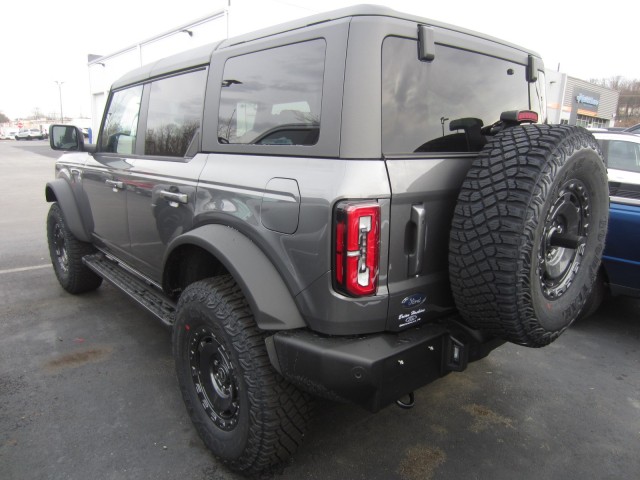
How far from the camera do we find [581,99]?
3897cm

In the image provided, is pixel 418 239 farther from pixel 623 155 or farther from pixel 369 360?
pixel 623 155

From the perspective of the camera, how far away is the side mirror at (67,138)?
3.88m

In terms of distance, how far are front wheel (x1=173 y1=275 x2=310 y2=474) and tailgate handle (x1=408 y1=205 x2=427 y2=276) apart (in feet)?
2.41

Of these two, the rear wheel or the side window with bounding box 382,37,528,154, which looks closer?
the side window with bounding box 382,37,528,154

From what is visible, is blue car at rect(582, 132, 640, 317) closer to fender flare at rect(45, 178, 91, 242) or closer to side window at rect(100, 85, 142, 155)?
side window at rect(100, 85, 142, 155)

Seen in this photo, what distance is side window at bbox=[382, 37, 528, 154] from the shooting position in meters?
1.81

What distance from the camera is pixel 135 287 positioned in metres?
3.33

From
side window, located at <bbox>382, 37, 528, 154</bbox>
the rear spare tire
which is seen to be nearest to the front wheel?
the rear spare tire

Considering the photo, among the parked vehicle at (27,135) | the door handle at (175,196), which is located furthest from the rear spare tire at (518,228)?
the parked vehicle at (27,135)

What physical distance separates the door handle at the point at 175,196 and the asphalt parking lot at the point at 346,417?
1259 millimetres

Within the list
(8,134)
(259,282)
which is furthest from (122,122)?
(8,134)

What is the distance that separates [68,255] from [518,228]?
407 centimetres

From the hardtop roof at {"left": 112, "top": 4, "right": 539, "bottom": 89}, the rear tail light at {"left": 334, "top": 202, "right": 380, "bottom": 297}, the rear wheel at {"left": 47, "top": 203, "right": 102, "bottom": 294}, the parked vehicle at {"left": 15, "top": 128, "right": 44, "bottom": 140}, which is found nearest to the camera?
the rear tail light at {"left": 334, "top": 202, "right": 380, "bottom": 297}

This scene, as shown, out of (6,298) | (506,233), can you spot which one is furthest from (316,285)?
(6,298)
